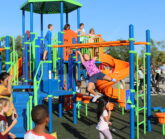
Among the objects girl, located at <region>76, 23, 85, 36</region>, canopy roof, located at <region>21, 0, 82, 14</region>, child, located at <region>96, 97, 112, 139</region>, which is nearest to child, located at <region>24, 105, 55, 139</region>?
child, located at <region>96, 97, 112, 139</region>

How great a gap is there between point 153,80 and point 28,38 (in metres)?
9.21

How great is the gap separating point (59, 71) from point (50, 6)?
411 centimetres

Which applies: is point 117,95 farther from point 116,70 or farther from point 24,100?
point 24,100

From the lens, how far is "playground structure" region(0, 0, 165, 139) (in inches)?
250

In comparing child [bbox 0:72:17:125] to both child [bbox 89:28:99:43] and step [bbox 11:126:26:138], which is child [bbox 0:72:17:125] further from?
child [bbox 89:28:99:43]

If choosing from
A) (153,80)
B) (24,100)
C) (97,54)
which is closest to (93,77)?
(24,100)

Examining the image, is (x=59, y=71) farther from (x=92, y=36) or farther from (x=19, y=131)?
(x=19, y=131)

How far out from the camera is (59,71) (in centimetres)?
946

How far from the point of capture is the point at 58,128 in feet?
25.3

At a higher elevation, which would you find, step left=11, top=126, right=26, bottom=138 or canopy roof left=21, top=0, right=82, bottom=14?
canopy roof left=21, top=0, right=82, bottom=14

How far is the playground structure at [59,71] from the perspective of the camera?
20.8 feet

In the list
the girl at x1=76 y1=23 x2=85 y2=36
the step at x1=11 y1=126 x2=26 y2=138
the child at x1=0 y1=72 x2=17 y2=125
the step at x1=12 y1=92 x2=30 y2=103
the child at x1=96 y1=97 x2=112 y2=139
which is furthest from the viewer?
the girl at x1=76 y1=23 x2=85 y2=36

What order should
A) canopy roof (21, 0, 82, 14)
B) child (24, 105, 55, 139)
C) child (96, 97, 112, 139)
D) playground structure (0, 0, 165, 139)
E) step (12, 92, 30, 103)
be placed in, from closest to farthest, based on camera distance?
1. child (24, 105, 55, 139)
2. child (96, 97, 112, 139)
3. playground structure (0, 0, 165, 139)
4. step (12, 92, 30, 103)
5. canopy roof (21, 0, 82, 14)

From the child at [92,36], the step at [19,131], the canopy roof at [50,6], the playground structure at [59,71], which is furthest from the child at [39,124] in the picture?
the canopy roof at [50,6]
